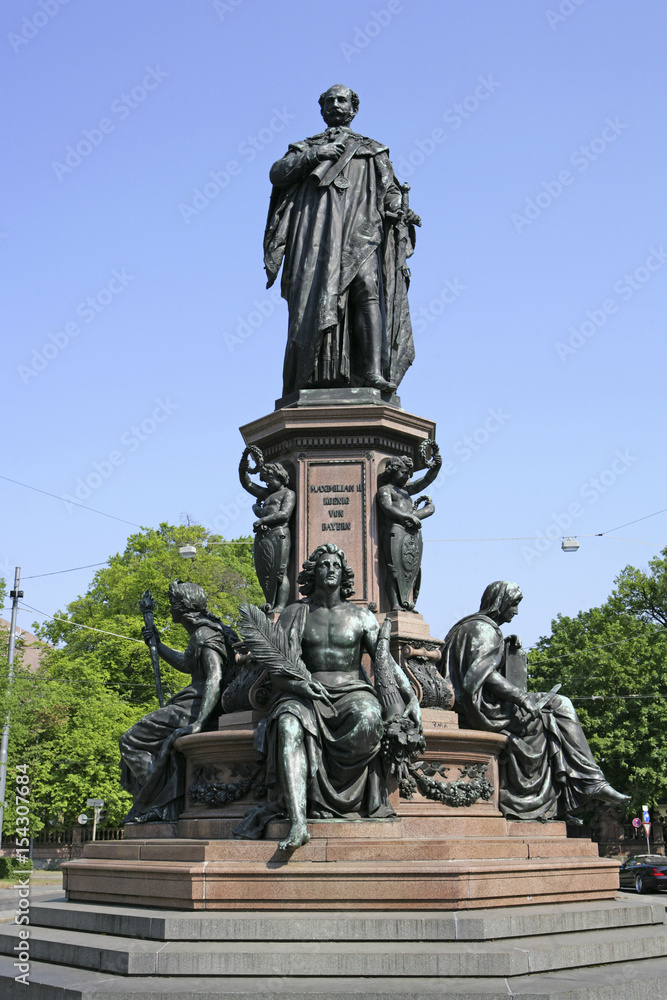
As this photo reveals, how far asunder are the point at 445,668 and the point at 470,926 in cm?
413

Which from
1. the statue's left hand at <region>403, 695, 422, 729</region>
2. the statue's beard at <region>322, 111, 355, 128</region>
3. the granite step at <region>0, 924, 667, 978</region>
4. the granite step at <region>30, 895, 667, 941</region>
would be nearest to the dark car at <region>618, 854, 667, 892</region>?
the statue's left hand at <region>403, 695, 422, 729</region>

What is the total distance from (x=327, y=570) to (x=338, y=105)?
627 cm

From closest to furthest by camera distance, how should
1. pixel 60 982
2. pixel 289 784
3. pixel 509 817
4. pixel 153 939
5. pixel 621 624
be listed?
pixel 60 982 → pixel 153 939 → pixel 289 784 → pixel 509 817 → pixel 621 624

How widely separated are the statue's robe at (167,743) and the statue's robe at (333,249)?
3.03 m

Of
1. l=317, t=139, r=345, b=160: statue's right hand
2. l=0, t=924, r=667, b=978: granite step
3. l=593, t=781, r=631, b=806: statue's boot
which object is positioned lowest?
l=0, t=924, r=667, b=978: granite step

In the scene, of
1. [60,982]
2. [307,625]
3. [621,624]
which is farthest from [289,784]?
[621,624]

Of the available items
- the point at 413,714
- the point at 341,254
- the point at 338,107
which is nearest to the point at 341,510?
the point at 413,714

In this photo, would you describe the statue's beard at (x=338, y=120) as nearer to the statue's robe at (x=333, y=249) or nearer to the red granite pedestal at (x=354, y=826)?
the statue's robe at (x=333, y=249)

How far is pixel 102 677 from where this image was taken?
129 ft

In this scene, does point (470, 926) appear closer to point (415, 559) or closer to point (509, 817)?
point (509, 817)

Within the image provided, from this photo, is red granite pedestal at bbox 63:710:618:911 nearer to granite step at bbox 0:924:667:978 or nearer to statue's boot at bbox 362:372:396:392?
granite step at bbox 0:924:667:978

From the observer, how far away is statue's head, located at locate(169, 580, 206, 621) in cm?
1138

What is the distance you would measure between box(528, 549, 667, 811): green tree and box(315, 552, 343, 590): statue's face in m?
31.2

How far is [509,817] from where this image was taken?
1061 centimetres
